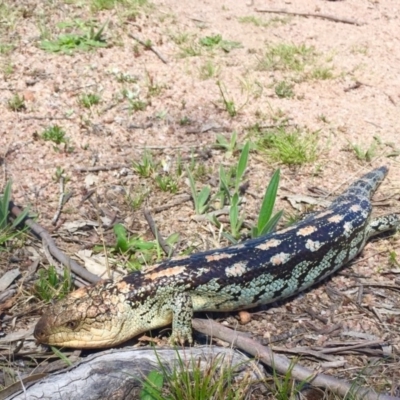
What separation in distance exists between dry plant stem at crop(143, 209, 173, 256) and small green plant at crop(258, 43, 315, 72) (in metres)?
3.17

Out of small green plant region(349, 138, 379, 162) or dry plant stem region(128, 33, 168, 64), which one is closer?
small green plant region(349, 138, 379, 162)

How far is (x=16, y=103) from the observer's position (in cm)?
668

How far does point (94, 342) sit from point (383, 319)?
218 cm

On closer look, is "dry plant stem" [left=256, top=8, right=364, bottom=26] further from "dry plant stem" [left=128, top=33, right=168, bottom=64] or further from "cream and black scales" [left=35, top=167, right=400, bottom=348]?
"cream and black scales" [left=35, top=167, right=400, bottom=348]

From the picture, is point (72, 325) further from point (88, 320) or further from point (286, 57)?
point (286, 57)

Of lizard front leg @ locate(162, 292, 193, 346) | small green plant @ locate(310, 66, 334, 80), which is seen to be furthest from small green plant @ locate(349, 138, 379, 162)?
lizard front leg @ locate(162, 292, 193, 346)

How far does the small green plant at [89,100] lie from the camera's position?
6.82 meters

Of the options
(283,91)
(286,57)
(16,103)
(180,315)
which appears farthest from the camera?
Result: (286,57)

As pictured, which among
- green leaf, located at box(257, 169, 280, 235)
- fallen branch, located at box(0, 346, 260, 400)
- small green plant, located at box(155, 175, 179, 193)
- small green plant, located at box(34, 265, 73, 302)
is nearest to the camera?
fallen branch, located at box(0, 346, 260, 400)

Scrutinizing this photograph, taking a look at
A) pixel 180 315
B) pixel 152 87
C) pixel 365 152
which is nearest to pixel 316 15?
pixel 152 87

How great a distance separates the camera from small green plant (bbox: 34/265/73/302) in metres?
4.50

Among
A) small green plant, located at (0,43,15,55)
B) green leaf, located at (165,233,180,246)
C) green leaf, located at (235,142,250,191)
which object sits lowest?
green leaf, located at (165,233,180,246)

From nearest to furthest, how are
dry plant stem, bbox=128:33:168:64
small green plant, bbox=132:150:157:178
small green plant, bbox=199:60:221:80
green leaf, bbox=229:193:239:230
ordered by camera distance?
1. green leaf, bbox=229:193:239:230
2. small green plant, bbox=132:150:157:178
3. small green plant, bbox=199:60:221:80
4. dry plant stem, bbox=128:33:168:64

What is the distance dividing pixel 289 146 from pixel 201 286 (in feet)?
7.73
